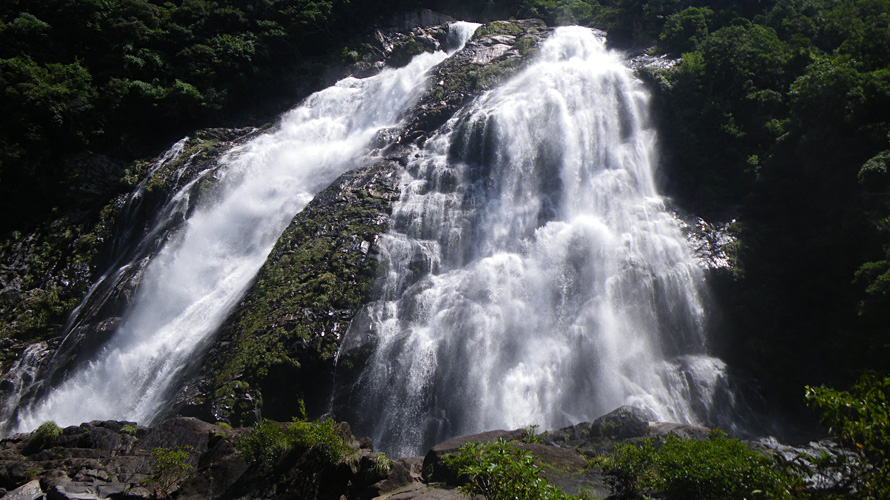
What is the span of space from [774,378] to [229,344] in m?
13.8

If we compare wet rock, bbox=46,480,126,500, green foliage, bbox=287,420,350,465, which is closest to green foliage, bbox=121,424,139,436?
wet rock, bbox=46,480,126,500

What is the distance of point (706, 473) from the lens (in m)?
4.46

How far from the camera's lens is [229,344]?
486 inches

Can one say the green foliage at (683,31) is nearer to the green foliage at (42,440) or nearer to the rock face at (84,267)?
the rock face at (84,267)

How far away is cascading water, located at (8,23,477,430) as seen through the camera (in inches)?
517

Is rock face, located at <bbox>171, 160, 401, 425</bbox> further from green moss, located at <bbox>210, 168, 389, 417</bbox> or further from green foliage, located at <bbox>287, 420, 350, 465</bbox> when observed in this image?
green foliage, located at <bbox>287, 420, 350, 465</bbox>

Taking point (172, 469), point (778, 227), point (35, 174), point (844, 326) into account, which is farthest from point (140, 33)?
point (844, 326)

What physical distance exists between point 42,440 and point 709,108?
20.7 meters

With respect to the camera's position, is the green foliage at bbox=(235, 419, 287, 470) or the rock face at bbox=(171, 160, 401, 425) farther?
the rock face at bbox=(171, 160, 401, 425)

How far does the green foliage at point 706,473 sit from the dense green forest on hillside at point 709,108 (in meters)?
7.58

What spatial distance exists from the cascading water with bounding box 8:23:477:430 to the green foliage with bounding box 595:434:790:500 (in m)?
11.1

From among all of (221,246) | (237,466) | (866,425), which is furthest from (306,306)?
(866,425)

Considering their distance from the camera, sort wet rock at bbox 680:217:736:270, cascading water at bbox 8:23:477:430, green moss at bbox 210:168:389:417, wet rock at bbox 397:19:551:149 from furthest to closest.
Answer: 1. wet rock at bbox 397:19:551:149
2. wet rock at bbox 680:217:736:270
3. cascading water at bbox 8:23:477:430
4. green moss at bbox 210:168:389:417

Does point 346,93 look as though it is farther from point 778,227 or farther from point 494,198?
point 778,227
